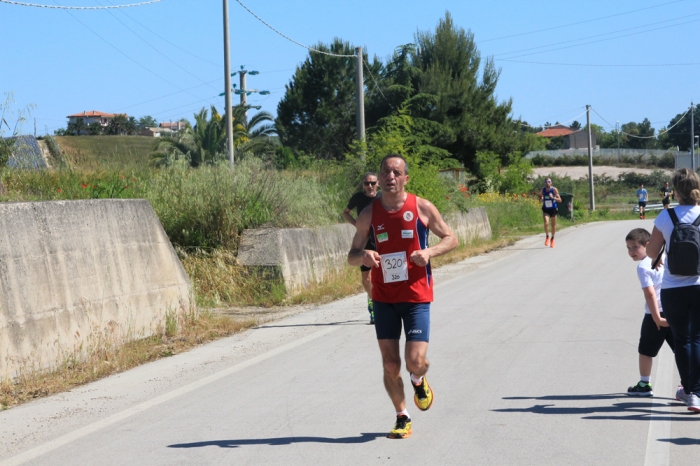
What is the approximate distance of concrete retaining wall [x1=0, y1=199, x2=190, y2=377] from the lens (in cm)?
776

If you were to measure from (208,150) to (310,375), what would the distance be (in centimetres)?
3661

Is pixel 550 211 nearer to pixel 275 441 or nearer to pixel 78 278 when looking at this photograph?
pixel 78 278

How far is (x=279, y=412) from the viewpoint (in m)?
6.49

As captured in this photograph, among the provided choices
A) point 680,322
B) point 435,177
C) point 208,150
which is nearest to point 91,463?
point 680,322

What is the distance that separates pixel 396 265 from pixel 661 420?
2286 millimetres

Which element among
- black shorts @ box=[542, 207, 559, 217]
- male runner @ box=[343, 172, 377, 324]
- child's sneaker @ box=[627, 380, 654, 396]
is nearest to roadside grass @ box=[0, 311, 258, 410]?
male runner @ box=[343, 172, 377, 324]

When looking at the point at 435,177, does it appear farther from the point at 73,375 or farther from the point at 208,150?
the point at 208,150

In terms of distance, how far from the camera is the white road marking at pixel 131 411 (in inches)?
221

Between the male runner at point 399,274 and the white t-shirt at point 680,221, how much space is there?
1.68 m

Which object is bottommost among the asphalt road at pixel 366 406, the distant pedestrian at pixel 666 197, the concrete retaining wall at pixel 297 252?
the asphalt road at pixel 366 406

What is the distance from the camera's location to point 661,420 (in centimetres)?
604

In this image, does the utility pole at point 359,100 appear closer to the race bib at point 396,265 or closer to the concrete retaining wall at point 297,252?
the concrete retaining wall at point 297,252

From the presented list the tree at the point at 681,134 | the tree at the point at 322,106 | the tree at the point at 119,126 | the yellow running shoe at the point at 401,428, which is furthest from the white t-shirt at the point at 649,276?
the tree at the point at 681,134

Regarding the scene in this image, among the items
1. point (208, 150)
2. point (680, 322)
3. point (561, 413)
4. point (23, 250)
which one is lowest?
point (561, 413)
